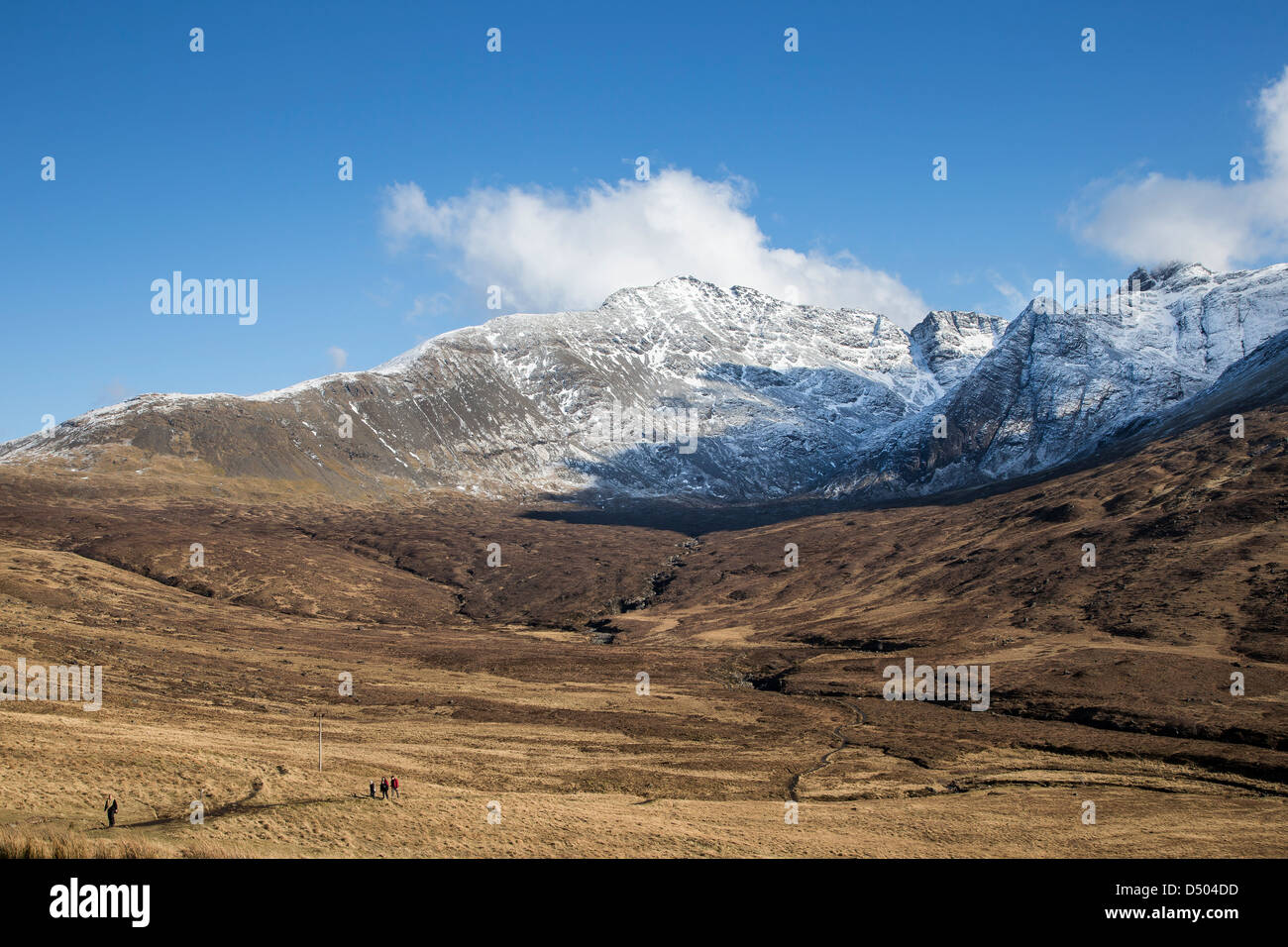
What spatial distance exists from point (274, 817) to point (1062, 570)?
358ft

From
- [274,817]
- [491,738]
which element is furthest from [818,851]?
[491,738]

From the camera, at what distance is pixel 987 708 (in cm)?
8131

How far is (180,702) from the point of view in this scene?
67.6 m

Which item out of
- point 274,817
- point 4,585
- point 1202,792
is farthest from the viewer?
point 4,585

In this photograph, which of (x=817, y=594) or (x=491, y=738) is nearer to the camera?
(x=491, y=738)

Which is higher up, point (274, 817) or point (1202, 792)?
point (274, 817)
